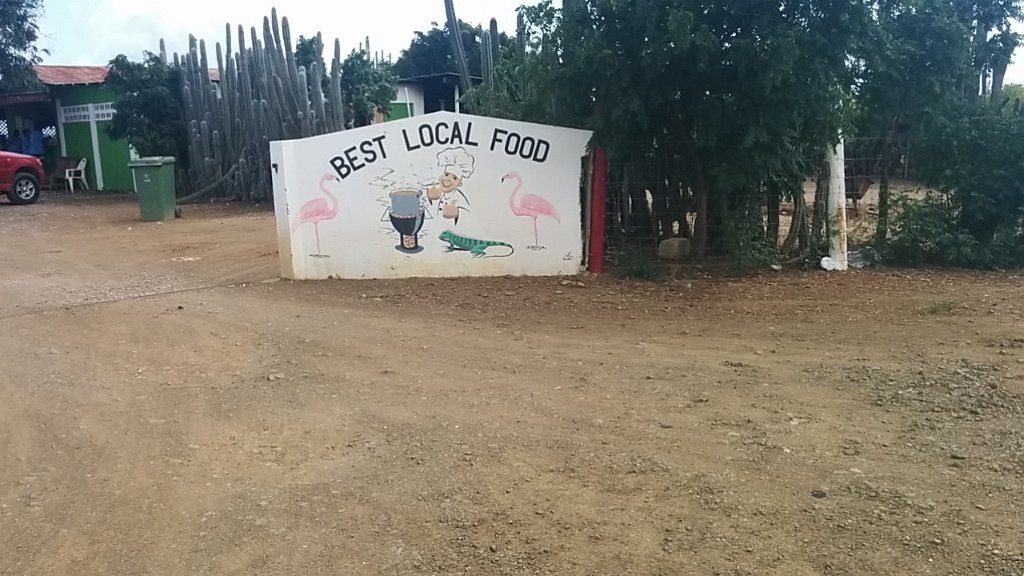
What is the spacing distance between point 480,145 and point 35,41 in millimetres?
24605

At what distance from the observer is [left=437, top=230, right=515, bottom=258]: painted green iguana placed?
1022 cm

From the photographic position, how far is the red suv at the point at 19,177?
21.5m

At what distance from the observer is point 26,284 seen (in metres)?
10.8

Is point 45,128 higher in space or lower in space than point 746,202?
higher

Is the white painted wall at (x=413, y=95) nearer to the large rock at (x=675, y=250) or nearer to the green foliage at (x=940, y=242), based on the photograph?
the large rock at (x=675, y=250)

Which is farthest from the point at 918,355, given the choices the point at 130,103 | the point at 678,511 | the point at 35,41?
the point at 35,41

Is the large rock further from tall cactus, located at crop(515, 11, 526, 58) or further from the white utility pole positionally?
tall cactus, located at crop(515, 11, 526, 58)

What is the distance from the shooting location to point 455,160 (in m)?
10.1

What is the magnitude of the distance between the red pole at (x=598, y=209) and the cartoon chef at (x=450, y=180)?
1382mm

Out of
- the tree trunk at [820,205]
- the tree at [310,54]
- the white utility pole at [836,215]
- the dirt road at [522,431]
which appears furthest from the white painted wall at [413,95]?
the dirt road at [522,431]

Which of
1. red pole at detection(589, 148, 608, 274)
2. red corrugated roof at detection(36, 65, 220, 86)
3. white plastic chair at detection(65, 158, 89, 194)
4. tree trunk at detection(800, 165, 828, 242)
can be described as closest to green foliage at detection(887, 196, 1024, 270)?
tree trunk at detection(800, 165, 828, 242)

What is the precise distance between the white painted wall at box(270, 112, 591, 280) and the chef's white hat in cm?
1

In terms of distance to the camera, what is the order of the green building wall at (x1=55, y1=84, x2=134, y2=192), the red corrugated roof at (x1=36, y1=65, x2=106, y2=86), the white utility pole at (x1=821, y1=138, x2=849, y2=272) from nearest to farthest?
the white utility pole at (x1=821, y1=138, x2=849, y2=272) → the green building wall at (x1=55, y1=84, x2=134, y2=192) → the red corrugated roof at (x1=36, y1=65, x2=106, y2=86)

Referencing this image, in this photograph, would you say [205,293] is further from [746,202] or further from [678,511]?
[678,511]
